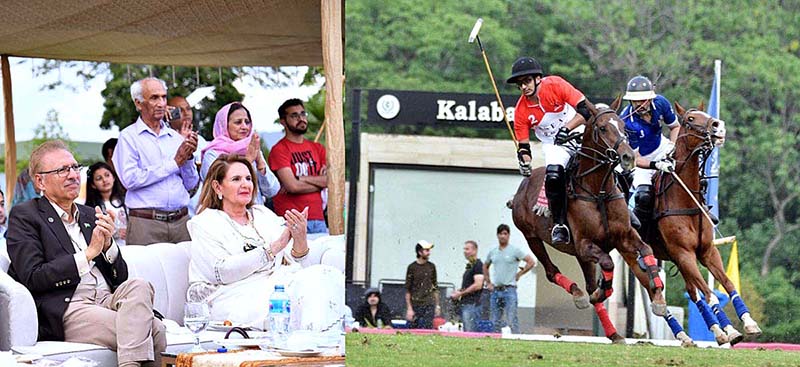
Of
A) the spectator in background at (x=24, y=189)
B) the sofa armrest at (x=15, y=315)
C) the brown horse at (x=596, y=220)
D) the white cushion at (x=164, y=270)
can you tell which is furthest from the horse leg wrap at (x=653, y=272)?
the spectator in background at (x=24, y=189)

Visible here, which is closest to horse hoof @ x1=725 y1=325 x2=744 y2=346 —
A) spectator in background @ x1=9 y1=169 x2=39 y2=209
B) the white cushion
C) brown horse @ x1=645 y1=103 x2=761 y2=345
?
brown horse @ x1=645 y1=103 x2=761 y2=345

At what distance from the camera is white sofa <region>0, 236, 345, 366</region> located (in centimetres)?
512

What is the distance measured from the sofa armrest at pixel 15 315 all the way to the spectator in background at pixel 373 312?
153 cm

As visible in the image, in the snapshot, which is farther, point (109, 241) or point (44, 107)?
point (44, 107)

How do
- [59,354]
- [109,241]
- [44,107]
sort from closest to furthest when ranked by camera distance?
[59,354]
[109,241]
[44,107]

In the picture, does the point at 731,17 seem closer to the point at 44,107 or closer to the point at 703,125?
the point at 703,125

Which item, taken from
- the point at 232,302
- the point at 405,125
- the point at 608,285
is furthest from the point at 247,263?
the point at 608,285

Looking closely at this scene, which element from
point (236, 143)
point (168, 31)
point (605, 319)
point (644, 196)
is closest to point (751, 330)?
point (605, 319)

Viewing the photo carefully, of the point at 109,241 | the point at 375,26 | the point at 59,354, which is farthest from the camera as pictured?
the point at 109,241

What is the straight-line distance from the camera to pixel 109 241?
219 inches

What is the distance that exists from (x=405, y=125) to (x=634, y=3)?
0.99 metres

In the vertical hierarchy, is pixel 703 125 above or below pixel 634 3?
below

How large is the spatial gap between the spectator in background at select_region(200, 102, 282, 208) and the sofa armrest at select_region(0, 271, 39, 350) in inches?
79.7

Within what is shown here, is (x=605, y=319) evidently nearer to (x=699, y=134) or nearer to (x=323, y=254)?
(x=699, y=134)
